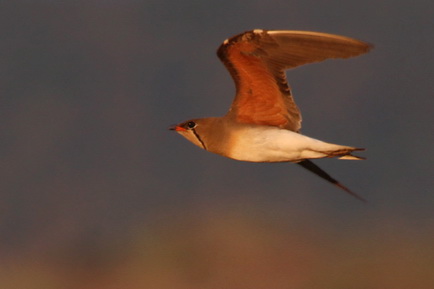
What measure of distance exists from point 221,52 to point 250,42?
14.0 inches

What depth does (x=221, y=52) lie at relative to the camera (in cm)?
945

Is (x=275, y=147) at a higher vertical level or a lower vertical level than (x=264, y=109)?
lower

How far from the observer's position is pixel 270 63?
9.48 m

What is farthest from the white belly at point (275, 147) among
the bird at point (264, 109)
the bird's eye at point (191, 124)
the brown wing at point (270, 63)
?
the bird's eye at point (191, 124)

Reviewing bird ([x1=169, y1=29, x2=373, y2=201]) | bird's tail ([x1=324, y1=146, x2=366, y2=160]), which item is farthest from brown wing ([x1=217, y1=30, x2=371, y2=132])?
bird's tail ([x1=324, y1=146, x2=366, y2=160])

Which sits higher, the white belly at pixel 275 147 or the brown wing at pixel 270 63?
the brown wing at pixel 270 63

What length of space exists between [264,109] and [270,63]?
2.09 ft

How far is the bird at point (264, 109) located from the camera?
9.13m

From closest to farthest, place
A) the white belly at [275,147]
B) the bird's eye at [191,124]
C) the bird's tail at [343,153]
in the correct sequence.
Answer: the bird's tail at [343,153] → the white belly at [275,147] → the bird's eye at [191,124]

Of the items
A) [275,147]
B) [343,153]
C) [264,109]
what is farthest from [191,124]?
[343,153]

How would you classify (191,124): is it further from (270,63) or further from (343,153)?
(343,153)

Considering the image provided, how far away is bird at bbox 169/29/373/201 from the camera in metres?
9.13

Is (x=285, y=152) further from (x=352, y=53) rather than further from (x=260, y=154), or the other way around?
(x=352, y=53)

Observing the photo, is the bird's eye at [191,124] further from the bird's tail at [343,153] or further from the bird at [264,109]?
the bird's tail at [343,153]
